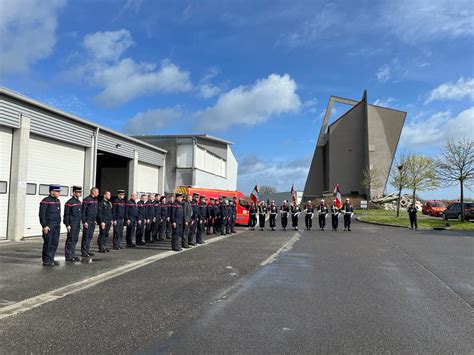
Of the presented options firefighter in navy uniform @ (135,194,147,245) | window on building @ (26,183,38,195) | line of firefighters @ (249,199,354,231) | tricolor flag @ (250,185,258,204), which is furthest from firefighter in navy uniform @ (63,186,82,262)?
tricolor flag @ (250,185,258,204)

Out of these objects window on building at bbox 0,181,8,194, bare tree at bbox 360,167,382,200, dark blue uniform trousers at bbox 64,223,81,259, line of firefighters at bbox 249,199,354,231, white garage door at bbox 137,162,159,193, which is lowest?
dark blue uniform trousers at bbox 64,223,81,259

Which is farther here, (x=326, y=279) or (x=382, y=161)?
(x=382, y=161)

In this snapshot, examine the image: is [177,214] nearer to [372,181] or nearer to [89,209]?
[89,209]

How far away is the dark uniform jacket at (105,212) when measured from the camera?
12539 mm

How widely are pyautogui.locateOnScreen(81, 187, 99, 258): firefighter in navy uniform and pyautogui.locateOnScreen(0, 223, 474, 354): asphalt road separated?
2580 mm

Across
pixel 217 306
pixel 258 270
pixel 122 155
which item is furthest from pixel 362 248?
pixel 122 155

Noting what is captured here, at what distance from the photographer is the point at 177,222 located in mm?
13336

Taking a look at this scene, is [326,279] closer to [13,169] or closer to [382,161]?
[13,169]

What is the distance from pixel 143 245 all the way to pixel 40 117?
6.89 m

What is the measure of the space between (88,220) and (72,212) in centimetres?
81

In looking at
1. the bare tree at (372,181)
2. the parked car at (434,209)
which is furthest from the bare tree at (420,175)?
the bare tree at (372,181)

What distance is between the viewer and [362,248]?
556 inches

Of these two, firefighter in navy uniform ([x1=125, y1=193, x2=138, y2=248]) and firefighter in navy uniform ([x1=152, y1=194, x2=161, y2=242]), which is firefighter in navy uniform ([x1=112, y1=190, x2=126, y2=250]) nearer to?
firefighter in navy uniform ([x1=125, y1=193, x2=138, y2=248])

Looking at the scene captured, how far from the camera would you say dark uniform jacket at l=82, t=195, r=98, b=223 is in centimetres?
1147
